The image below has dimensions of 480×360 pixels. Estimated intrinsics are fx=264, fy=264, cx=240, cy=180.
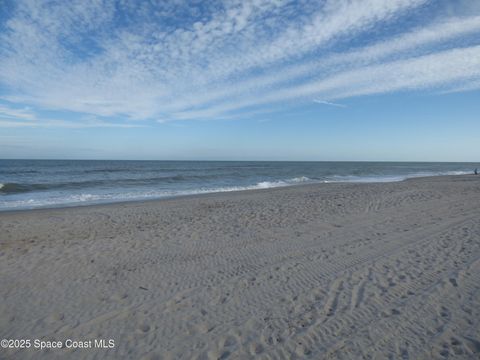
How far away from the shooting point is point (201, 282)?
491cm

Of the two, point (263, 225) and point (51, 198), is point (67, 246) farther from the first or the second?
point (51, 198)

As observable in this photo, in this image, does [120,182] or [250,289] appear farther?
[120,182]

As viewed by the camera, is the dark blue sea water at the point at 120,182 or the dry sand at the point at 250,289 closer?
the dry sand at the point at 250,289

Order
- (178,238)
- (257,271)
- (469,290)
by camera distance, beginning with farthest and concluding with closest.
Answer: (178,238)
(257,271)
(469,290)

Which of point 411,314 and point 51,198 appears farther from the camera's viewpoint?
point 51,198

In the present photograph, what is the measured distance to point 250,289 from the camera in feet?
15.1

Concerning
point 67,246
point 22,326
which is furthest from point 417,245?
point 67,246

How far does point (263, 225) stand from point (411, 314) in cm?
553

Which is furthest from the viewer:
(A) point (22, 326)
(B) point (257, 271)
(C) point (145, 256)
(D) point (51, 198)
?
(D) point (51, 198)

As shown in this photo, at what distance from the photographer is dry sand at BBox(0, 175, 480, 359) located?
129 inches

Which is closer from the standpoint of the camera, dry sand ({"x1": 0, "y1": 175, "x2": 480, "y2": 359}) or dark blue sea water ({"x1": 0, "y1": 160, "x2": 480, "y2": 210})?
dry sand ({"x1": 0, "y1": 175, "x2": 480, "y2": 359})

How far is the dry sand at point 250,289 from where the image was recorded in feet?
10.7

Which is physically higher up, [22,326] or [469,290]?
[469,290]

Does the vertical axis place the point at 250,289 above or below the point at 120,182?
above
